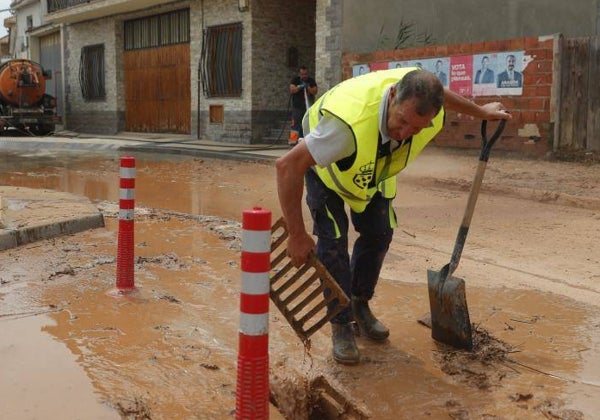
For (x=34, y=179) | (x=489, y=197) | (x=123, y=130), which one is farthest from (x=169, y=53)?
(x=489, y=197)

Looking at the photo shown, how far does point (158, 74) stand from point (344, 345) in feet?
60.8

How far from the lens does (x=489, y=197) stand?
8.49 m

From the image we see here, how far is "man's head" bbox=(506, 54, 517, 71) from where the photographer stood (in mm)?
11219

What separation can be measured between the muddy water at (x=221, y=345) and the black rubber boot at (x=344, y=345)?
47 mm

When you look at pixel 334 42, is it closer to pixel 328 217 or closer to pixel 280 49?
pixel 280 49

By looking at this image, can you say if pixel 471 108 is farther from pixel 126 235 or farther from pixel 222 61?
pixel 222 61

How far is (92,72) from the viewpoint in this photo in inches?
921

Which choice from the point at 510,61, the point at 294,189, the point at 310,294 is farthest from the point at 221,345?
the point at 510,61

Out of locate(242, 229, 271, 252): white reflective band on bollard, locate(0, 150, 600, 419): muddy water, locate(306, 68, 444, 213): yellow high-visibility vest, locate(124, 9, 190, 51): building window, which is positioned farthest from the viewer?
locate(124, 9, 190, 51): building window

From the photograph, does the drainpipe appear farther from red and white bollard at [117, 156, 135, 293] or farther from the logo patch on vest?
the logo patch on vest

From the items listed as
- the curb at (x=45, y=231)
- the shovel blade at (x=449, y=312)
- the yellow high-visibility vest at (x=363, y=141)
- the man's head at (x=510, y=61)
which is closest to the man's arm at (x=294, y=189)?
the yellow high-visibility vest at (x=363, y=141)

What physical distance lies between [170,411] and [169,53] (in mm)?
18286

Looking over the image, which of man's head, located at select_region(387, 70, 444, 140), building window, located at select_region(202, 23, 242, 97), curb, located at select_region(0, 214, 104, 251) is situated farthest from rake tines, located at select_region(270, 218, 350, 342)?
building window, located at select_region(202, 23, 242, 97)

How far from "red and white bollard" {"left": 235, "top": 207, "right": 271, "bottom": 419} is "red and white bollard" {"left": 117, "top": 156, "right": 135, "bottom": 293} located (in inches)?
84.2
